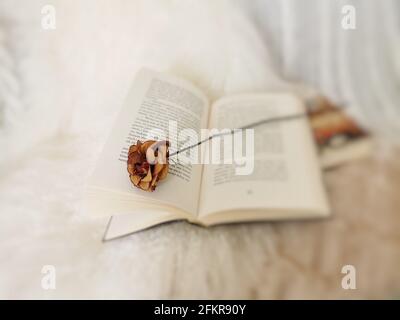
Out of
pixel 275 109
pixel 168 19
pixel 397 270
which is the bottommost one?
pixel 397 270

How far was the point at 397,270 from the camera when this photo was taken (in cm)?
52

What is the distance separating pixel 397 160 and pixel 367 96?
12 cm

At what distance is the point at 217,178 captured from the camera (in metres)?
0.60

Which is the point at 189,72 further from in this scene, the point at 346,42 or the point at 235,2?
the point at 346,42

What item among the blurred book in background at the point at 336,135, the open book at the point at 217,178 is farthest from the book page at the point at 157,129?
the blurred book in background at the point at 336,135

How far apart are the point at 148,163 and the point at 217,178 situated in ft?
0.33

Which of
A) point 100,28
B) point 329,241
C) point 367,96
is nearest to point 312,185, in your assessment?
point 329,241

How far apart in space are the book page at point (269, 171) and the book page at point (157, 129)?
3 centimetres

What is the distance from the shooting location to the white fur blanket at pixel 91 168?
53 cm

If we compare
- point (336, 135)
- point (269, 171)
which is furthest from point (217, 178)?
point (336, 135)

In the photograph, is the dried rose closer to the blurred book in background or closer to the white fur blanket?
the white fur blanket

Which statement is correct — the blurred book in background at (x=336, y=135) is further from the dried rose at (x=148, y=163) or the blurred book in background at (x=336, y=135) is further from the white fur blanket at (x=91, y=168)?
the dried rose at (x=148, y=163)

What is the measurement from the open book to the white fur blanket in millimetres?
22

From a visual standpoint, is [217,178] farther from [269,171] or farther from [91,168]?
[91,168]
